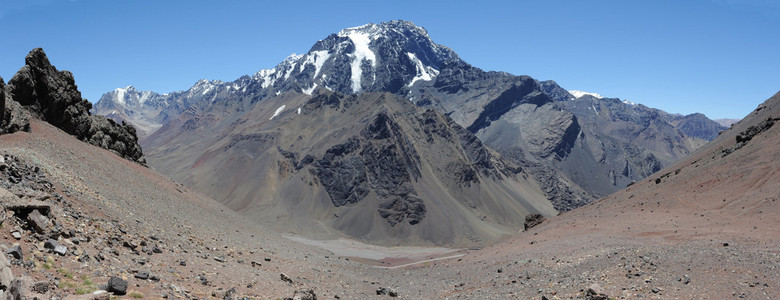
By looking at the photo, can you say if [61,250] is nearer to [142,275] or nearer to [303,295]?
[142,275]

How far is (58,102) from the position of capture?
59000mm

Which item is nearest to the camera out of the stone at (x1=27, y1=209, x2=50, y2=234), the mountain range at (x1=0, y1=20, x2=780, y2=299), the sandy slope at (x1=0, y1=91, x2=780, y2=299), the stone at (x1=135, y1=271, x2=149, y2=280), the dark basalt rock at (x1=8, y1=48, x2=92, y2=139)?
the stone at (x1=27, y1=209, x2=50, y2=234)

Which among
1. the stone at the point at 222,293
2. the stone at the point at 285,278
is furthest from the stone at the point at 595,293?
the stone at the point at 285,278

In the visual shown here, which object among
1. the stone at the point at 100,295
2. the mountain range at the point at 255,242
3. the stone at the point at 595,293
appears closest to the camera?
the stone at the point at 100,295

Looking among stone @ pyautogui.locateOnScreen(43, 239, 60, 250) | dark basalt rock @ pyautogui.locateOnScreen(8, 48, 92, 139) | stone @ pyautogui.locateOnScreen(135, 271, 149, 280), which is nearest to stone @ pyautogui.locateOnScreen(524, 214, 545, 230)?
dark basalt rock @ pyautogui.locateOnScreen(8, 48, 92, 139)

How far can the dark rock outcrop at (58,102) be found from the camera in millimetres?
54594

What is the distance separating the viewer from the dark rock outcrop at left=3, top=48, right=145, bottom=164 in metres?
54.6

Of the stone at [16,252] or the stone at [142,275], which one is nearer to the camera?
the stone at [16,252]

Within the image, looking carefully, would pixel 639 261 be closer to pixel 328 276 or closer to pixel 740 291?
pixel 740 291

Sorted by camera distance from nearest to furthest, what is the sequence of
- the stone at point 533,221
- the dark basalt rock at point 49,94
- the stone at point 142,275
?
the stone at point 142,275
the dark basalt rock at point 49,94
the stone at point 533,221

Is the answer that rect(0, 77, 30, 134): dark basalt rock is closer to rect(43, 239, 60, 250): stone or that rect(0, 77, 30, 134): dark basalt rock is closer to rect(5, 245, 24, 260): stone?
rect(43, 239, 60, 250): stone

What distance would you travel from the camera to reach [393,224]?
182m

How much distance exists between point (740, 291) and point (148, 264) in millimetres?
28319

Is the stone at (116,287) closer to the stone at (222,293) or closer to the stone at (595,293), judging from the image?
the stone at (222,293)
